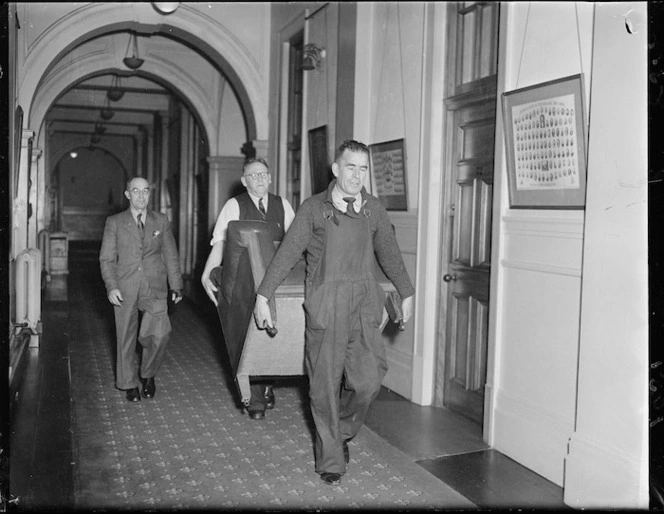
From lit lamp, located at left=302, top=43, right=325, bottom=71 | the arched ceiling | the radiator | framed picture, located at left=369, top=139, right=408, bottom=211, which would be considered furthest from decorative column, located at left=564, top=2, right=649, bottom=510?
the arched ceiling

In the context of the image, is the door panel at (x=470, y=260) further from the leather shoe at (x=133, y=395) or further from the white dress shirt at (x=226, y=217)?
the leather shoe at (x=133, y=395)

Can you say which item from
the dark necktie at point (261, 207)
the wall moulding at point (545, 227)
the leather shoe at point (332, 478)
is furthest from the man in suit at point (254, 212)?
the wall moulding at point (545, 227)

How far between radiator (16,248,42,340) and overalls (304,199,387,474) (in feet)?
14.0

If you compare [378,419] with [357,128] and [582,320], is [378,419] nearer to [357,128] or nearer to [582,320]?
[582,320]

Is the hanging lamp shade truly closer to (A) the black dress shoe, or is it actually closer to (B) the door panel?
(B) the door panel

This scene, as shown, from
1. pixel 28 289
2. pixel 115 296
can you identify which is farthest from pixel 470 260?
pixel 28 289

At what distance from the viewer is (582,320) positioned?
358 centimetres

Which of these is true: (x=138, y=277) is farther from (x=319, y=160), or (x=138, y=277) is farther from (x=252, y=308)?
(x=319, y=160)

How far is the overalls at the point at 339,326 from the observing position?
371cm

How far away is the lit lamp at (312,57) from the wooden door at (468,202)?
2.45 m

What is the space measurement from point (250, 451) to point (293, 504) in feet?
2.88

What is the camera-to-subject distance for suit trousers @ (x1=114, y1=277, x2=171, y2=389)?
546 cm

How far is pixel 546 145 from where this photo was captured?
4.05 meters

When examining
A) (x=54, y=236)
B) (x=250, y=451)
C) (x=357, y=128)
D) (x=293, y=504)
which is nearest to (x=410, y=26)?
(x=357, y=128)
